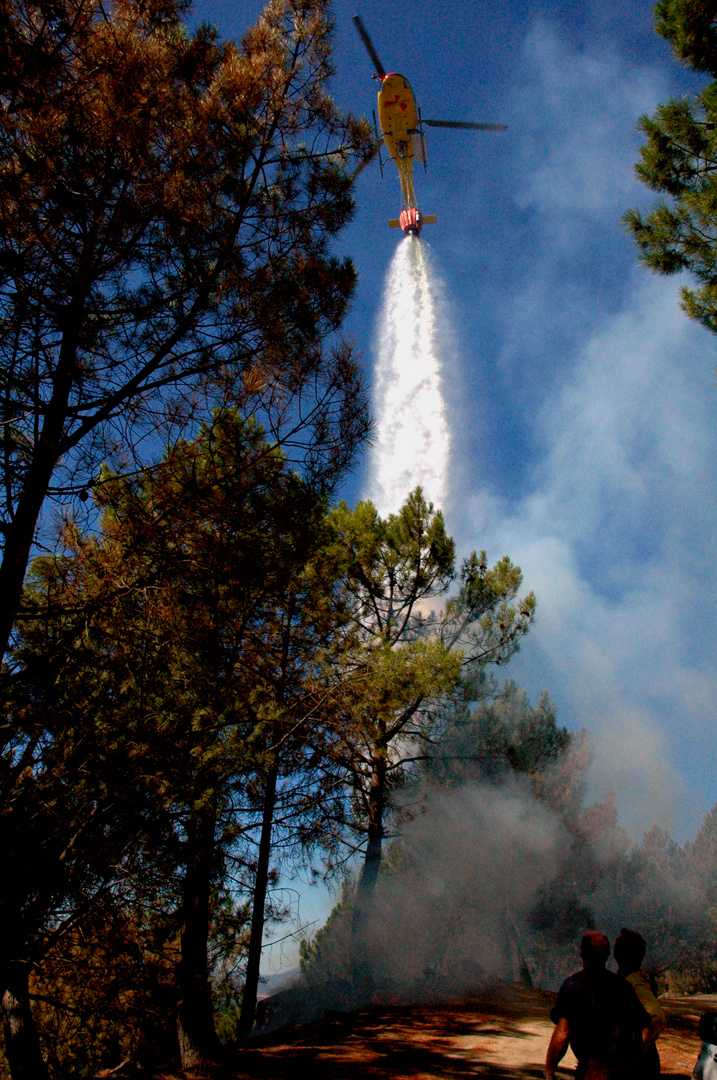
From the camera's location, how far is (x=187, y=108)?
409 cm

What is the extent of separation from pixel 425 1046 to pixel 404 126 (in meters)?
Result: 18.2

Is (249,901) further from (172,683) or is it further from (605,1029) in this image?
(605,1029)

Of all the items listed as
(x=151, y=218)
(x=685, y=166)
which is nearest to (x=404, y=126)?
(x=685, y=166)

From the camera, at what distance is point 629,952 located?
2.80 m

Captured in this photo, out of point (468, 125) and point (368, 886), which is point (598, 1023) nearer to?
point (368, 886)

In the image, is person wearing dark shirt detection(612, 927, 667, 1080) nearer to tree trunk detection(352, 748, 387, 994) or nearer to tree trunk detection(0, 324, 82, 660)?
tree trunk detection(0, 324, 82, 660)

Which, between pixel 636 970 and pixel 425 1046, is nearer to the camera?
pixel 636 970

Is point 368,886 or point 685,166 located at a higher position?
point 685,166

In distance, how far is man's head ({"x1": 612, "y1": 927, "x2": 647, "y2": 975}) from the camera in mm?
2793

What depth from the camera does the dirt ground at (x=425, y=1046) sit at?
5.39m

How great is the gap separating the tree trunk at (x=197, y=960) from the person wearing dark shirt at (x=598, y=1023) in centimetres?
319

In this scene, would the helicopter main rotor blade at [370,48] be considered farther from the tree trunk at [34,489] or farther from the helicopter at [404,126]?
the tree trunk at [34,489]

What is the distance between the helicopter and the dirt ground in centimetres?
1673

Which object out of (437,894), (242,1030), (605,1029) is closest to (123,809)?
(605,1029)
